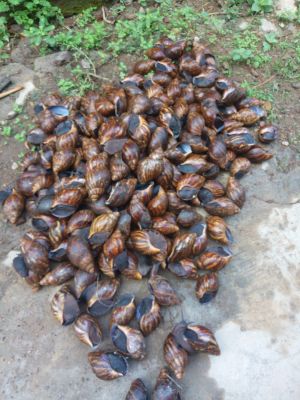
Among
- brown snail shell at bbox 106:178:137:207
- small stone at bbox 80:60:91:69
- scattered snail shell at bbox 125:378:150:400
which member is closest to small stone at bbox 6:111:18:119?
small stone at bbox 80:60:91:69

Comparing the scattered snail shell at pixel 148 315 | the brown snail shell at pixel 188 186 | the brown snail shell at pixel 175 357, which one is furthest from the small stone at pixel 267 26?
the brown snail shell at pixel 175 357

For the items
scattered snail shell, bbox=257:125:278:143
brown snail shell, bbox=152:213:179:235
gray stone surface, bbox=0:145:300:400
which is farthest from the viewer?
scattered snail shell, bbox=257:125:278:143

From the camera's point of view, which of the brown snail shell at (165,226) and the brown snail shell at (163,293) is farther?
the brown snail shell at (165,226)

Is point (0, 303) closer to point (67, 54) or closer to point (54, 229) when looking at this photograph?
point (54, 229)

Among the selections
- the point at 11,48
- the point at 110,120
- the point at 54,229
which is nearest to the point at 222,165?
the point at 110,120

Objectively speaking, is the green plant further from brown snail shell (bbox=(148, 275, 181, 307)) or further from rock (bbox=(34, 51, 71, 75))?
brown snail shell (bbox=(148, 275, 181, 307))

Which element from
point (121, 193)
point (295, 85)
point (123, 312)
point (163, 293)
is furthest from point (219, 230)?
point (295, 85)

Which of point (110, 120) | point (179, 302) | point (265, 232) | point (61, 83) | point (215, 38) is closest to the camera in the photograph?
point (179, 302)

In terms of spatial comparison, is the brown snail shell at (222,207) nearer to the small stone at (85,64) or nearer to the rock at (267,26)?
the small stone at (85,64)
